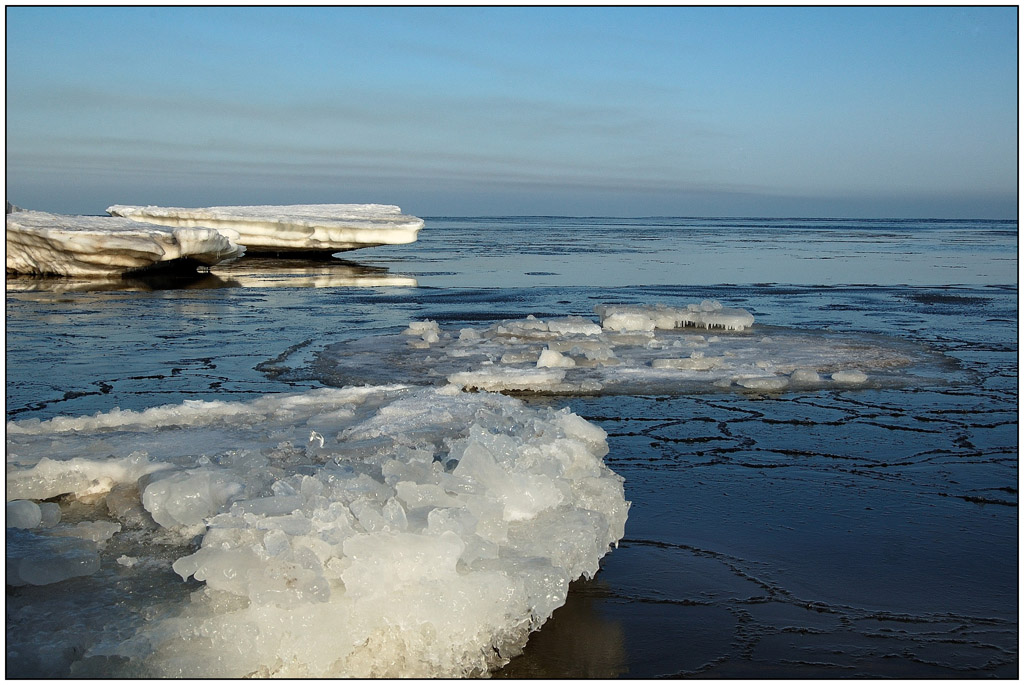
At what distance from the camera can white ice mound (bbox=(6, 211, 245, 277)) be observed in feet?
54.9

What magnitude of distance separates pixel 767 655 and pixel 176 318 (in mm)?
10258

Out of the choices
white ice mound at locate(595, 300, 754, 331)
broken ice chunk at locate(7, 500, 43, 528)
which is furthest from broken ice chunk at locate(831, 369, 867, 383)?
broken ice chunk at locate(7, 500, 43, 528)

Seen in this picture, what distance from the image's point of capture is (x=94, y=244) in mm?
16781

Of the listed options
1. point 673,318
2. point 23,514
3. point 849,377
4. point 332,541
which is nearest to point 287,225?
point 673,318

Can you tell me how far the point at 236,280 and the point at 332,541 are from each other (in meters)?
17.1

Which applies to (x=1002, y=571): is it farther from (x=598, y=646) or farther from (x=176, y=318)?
(x=176, y=318)

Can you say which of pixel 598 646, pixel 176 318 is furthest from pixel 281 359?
pixel 598 646

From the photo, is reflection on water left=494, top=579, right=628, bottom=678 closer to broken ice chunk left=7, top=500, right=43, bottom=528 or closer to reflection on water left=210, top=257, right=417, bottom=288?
broken ice chunk left=7, top=500, right=43, bottom=528

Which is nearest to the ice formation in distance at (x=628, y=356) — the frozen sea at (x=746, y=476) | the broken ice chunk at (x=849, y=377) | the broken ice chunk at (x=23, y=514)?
the broken ice chunk at (x=849, y=377)

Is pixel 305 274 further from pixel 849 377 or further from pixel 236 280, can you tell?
pixel 849 377

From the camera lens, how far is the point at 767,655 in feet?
9.34

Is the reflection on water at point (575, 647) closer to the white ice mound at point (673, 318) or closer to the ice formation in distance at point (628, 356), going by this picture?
the ice formation in distance at point (628, 356)

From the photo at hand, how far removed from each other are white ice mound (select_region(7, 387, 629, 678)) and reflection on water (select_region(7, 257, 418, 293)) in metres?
13.2

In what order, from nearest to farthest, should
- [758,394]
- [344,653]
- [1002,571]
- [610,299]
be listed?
[344,653], [1002,571], [758,394], [610,299]
